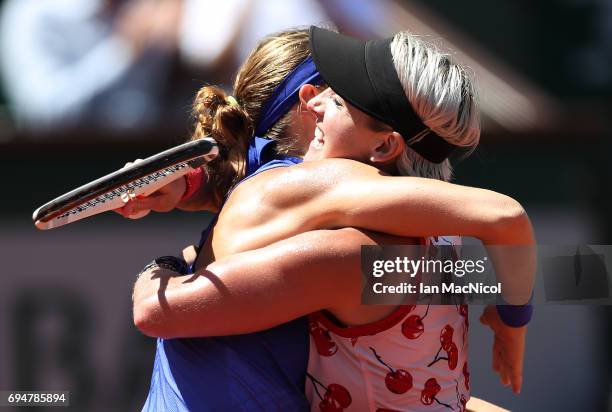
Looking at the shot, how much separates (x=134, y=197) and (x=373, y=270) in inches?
19.5

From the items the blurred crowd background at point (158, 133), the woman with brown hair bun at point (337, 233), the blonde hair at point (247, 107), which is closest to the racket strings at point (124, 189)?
the woman with brown hair bun at point (337, 233)

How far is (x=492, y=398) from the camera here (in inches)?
128

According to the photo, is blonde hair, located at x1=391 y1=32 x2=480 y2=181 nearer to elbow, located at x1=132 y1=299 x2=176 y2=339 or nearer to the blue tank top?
the blue tank top

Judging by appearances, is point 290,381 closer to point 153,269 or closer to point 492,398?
point 153,269

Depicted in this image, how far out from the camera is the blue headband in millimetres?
2102

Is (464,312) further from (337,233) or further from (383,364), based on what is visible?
(337,233)

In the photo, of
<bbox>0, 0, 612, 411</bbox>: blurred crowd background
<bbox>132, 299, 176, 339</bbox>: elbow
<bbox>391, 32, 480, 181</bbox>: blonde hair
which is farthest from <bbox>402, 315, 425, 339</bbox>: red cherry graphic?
<bbox>0, 0, 612, 411</bbox>: blurred crowd background

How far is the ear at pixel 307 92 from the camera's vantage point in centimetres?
208

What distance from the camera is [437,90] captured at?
1.89 metres

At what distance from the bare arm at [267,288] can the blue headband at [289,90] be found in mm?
394

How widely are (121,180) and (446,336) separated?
698 millimetres

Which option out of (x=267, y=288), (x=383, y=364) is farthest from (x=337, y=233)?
(x=383, y=364)

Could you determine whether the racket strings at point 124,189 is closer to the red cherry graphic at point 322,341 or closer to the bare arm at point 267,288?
the bare arm at point 267,288

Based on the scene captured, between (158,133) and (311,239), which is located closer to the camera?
(311,239)
